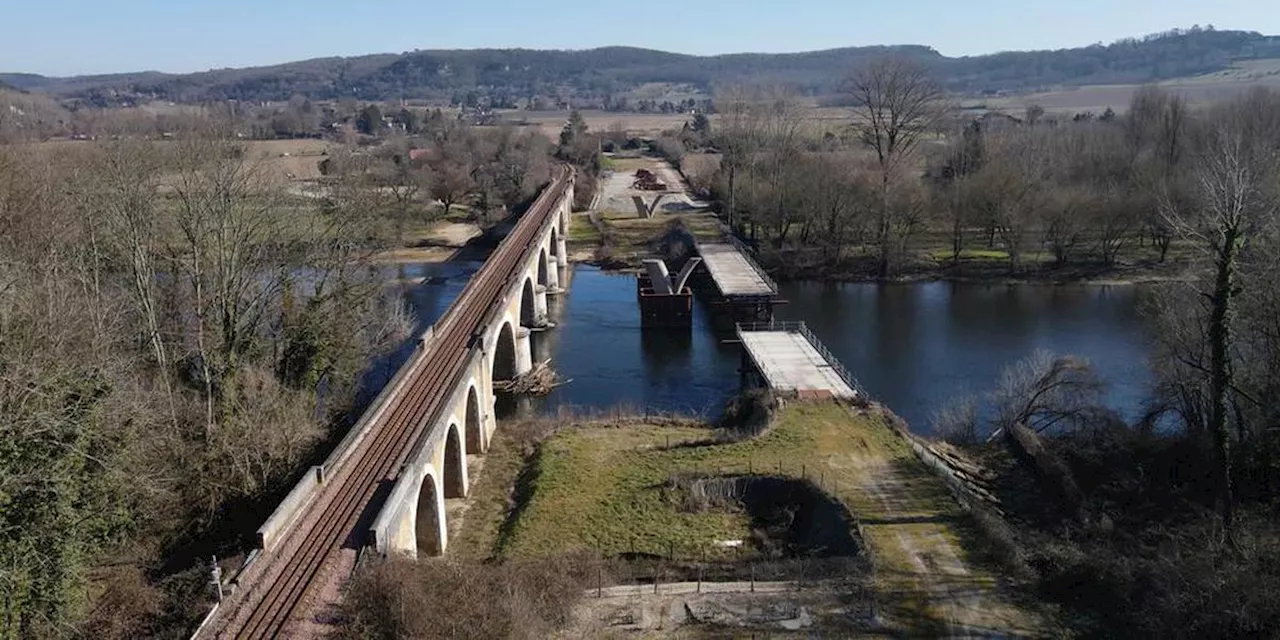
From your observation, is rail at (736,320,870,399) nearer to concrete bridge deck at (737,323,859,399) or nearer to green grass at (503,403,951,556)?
concrete bridge deck at (737,323,859,399)

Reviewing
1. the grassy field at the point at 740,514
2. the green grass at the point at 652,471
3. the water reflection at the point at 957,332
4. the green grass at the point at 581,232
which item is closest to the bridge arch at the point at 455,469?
the grassy field at the point at 740,514

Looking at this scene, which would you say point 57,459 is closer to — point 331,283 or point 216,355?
point 216,355

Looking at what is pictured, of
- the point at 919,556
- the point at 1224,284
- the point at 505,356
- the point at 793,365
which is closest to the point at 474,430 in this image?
the point at 505,356

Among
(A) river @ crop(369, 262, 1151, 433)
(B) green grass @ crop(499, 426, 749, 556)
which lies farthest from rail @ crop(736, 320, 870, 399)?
(B) green grass @ crop(499, 426, 749, 556)

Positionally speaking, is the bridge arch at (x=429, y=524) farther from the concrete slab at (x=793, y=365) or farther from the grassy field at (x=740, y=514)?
the concrete slab at (x=793, y=365)

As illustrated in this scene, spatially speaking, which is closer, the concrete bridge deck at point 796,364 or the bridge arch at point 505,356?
the concrete bridge deck at point 796,364

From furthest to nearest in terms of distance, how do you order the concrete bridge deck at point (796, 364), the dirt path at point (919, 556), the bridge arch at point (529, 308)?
the bridge arch at point (529, 308)
the concrete bridge deck at point (796, 364)
the dirt path at point (919, 556)

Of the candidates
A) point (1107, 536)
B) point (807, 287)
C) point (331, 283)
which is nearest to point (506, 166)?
point (807, 287)

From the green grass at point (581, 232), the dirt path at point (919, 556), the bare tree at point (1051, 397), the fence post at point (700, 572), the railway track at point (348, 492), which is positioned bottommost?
the fence post at point (700, 572)

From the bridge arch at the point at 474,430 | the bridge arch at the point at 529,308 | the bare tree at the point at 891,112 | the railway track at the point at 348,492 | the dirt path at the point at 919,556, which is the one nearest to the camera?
the railway track at the point at 348,492
